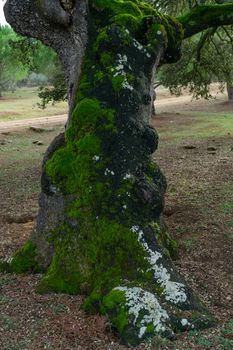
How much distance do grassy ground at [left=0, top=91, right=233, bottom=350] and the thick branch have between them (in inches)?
148

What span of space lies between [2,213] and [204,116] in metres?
23.6

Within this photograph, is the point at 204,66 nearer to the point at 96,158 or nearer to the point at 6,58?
the point at 96,158

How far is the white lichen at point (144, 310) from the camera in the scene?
5559 millimetres

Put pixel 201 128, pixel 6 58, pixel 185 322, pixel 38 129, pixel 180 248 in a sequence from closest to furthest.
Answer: pixel 185 322
pixel 180 248
pixel 201 128
pixel 38 129
pixel 6 58

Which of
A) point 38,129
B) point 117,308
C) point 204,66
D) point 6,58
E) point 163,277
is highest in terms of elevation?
point 6,58

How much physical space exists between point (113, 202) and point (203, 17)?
14.7 feet

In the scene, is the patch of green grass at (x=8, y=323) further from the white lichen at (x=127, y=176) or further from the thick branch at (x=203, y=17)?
the thick branch at (x=203, y=17)

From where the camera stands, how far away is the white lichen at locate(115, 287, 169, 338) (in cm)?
556

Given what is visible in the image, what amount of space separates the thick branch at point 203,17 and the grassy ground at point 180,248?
3.77m

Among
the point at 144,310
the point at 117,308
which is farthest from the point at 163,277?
the point at 117,308

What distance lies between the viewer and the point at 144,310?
18.6 ft

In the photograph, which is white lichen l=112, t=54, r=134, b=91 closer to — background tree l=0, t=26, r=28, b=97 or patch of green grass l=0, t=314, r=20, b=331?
patch of green grass l=0, t=314, r=20, b=331

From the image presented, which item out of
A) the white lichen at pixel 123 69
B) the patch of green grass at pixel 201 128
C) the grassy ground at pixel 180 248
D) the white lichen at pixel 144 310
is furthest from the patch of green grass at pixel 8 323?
the patch of green grass at pixel 201 128

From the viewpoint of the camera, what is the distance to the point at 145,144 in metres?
7.43
